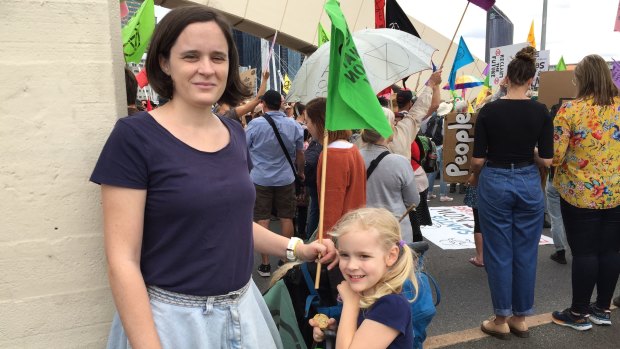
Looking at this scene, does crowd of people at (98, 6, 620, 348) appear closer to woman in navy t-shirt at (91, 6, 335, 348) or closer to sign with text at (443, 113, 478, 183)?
woman in navy t-shirt at (91, 6, 335, 348)

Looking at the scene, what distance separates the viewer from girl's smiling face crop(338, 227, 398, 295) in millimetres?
1615

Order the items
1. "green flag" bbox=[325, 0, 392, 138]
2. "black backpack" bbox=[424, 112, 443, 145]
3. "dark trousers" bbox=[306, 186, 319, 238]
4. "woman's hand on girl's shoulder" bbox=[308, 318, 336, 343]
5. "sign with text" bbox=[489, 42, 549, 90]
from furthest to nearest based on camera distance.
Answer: "sign with text" bbox=[489, 42, 549, 90] < "black backpack" bbox=[424, 112, 443, 145] < "dark trousers" bbox=[306, 186, 319, 238] < "green flag" bbox=[325, 0, 392, 138] < "woman's hand on girl's shoulder" bbox=[308, 318, 336, 343]

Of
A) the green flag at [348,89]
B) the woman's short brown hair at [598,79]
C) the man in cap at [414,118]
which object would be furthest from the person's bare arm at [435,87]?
the green flag at [348,89]

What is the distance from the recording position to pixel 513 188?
3.13 m

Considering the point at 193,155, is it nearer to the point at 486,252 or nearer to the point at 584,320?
the point at 486,252

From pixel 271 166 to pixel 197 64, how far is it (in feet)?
11.7

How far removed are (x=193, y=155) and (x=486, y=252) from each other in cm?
269

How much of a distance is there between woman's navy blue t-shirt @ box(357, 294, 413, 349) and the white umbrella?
1904 mm

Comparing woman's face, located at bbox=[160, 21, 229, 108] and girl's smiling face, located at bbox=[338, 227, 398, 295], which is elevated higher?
woman's face, located at bbox=[160, 21, 229, 108]

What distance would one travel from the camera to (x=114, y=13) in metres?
1.50

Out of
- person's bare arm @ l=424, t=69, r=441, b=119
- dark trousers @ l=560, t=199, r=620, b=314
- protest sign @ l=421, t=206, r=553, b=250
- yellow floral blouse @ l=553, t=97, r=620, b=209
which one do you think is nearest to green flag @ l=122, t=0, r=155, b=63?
person's bare arm @ l=424, t=69, r=441, b=119

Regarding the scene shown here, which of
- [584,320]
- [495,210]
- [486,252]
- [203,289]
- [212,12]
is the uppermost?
[212,12]

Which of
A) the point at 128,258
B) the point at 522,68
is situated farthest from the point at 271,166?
the point at 128,258

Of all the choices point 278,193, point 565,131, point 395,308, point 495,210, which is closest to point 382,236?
point 395,308
